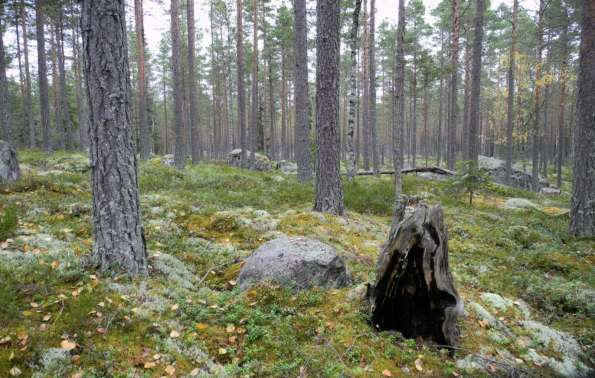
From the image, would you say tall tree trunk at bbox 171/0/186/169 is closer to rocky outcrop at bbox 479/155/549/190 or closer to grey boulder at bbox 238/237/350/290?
grey boulder at bbox 238/237/350/290

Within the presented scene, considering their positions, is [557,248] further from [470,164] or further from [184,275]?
[184,275]

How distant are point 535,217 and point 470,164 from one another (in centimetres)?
266


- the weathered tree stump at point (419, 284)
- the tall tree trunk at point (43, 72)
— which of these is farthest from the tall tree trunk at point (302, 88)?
the tall tree trunk at point (43, 72)

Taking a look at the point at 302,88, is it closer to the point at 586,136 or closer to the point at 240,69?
the point at 240,69

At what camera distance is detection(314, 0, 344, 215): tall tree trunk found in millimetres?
8359

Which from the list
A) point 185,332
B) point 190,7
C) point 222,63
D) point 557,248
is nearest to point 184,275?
point 185,332

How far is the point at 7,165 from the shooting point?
28.8ft

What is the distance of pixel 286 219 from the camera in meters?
8.37

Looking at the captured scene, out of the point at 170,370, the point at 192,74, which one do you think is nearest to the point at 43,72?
the point at 192,74

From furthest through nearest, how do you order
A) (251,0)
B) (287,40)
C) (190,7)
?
1. (287,40)
2. (251,0)
3. (190,7)

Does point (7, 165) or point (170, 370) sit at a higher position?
point (7, 165)

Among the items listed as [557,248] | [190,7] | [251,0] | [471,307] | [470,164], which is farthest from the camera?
[251,0]

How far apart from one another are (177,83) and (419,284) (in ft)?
52.5

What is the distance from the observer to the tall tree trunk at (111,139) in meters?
4.29
